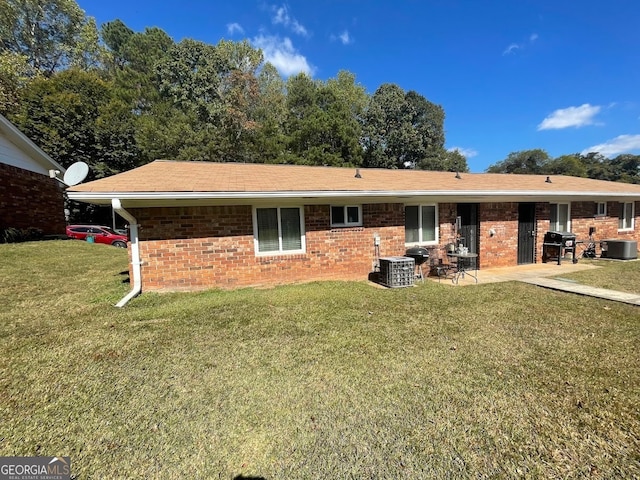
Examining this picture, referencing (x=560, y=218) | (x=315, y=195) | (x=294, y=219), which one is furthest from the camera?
(x=560, y=218)

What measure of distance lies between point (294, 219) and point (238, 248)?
1.52m

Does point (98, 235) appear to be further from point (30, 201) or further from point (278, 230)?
point (278, 230)

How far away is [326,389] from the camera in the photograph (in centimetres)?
300

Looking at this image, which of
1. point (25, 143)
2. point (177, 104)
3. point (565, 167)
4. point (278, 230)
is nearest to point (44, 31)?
point (177, 104)

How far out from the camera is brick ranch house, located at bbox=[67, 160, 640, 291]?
6.26 m

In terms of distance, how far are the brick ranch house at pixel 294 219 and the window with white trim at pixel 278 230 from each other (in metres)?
0.02

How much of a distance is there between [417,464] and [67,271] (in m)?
9.83

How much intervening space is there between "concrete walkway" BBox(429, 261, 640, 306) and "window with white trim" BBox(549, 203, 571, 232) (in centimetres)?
136

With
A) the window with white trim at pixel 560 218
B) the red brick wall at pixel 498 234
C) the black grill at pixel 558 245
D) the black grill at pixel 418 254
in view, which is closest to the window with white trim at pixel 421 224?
the black grill at pixel 418 254

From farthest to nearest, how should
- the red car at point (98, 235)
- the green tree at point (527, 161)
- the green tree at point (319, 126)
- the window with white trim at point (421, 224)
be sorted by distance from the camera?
the green tree at point (527, 161) → the green tree at point (319, 126) → the red car at point (98, 235) → the window with white trim at point (421, 224)

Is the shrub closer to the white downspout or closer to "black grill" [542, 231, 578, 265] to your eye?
the white downspout

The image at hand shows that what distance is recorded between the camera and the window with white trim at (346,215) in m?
7.74

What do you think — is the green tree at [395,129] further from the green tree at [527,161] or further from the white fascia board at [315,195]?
the green tree at [527,161]

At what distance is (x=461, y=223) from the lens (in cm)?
905
